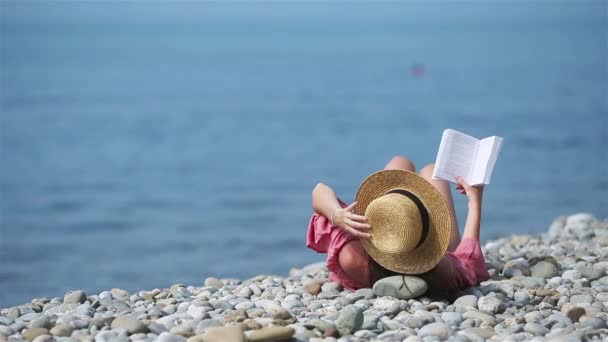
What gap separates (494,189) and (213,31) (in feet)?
363

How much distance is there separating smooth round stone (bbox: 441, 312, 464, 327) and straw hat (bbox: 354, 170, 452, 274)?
37cm

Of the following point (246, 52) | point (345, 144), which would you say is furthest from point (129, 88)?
point (246, 52)

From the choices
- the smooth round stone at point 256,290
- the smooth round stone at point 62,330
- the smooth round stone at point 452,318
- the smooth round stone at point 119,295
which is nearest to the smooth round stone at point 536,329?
the smooth round stone at point 452,318

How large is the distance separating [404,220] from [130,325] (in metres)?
1.60

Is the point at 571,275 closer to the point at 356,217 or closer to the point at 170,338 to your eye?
the point at 356,217

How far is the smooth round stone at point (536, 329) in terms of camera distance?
15.8 ft

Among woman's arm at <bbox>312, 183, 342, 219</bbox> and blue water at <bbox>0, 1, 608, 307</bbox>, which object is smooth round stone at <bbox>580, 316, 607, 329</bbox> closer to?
woman's arm at <bbox>312, 183, 342, 219</bbox>

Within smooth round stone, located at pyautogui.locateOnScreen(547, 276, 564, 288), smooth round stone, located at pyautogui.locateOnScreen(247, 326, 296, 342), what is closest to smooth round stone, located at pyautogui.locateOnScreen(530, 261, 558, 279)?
smooth round stone, located at pyautogui.locateOnScreen(547, 276, 564, 288)

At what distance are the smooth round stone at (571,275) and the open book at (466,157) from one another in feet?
3.47

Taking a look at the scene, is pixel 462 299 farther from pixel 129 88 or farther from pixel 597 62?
pixel 597 62

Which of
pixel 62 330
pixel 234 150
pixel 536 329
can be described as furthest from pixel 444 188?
pixel 234 150

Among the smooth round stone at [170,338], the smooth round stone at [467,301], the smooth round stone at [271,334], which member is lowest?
the smooth round stone at [271,334]

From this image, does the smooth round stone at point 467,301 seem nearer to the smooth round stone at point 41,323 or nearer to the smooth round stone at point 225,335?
the smooth round stone at point 225,335

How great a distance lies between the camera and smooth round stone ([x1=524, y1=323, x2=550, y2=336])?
4.82 meters
